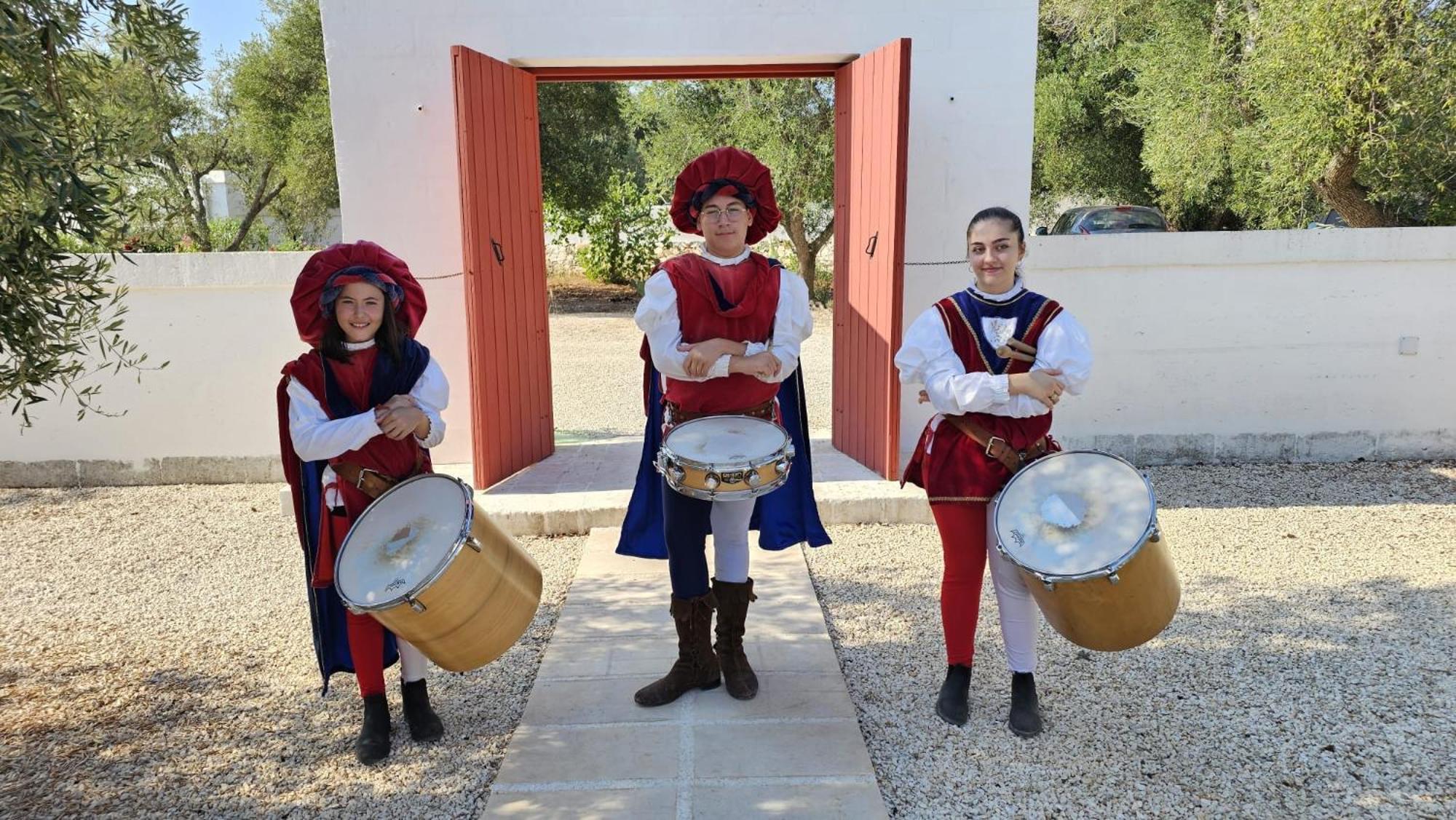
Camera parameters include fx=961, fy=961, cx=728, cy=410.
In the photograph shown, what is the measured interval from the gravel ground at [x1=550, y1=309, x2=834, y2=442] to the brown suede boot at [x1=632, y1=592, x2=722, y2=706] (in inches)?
128

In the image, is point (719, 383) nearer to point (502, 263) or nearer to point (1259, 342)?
point (502, 263)

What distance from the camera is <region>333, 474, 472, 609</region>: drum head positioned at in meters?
2.60

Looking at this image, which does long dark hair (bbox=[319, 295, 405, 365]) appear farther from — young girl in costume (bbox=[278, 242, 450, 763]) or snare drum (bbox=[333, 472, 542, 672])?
snare drum (bbox=[333, 472, 542, 672])

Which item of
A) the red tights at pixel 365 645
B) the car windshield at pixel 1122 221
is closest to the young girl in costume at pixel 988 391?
the red tights at pixel 365 645

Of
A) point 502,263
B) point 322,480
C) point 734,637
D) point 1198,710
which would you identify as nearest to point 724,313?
point 734,637

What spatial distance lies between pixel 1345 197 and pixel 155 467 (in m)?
10.8

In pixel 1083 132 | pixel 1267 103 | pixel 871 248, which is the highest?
pixel 1083 132

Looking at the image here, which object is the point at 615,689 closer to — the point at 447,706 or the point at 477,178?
the point at 447,706

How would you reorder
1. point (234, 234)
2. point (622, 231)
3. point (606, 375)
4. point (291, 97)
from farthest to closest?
point (234, 234)
point (622, 231)
point (291, 97)
point (606, 375)

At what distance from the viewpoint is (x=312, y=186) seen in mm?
14828

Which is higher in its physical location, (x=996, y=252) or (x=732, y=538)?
(x=996, y=252)

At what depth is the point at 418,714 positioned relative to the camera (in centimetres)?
313

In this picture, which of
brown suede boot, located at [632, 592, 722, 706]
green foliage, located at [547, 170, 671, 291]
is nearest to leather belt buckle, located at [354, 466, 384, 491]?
brown suede boot, located at [632, 592, 722, 706]

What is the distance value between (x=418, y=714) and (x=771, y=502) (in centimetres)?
135
